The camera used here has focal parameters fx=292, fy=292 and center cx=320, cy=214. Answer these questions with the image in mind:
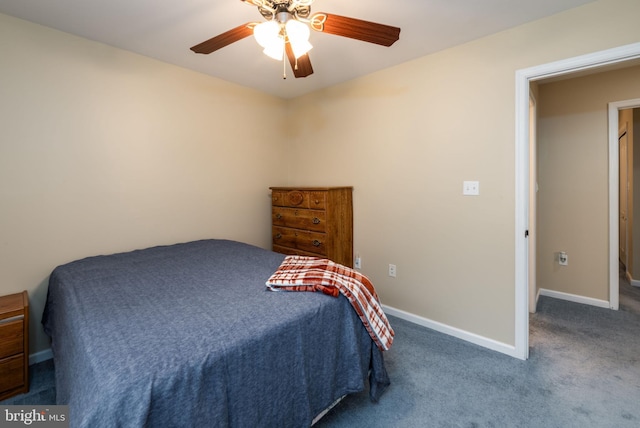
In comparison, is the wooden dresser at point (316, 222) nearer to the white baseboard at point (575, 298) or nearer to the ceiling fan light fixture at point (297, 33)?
the ceiling fan light fixture at point (297, 33)

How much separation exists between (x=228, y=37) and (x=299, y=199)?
1641 millimetres

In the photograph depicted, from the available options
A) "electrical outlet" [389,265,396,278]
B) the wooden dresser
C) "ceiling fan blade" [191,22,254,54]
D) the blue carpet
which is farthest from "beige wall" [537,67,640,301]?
"ceiling fan blade" [191,22,254,54]

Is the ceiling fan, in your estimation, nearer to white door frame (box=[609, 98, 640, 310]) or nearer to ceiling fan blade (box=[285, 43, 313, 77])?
ceiling fan blade (box=[285, 43, 313, 77])

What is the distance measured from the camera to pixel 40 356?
2105 millimetres

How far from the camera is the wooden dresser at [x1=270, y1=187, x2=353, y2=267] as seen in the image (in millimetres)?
2789

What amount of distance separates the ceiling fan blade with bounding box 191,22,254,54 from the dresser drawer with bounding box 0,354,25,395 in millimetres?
2140

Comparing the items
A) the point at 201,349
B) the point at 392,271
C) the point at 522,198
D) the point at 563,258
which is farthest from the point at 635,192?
the point at 201,349

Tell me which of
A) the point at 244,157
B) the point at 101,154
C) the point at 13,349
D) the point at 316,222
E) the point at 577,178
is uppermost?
the point at 244,157

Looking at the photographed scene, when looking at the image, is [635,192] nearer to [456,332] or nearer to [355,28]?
[456,332]

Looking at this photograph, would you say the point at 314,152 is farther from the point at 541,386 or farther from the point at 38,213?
the point at 541,386

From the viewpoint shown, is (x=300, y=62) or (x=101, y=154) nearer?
(x=300, y=62)

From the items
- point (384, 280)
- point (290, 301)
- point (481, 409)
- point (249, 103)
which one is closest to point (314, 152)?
point (249, 103)

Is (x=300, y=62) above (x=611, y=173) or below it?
above

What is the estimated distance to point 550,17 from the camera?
1912mm
